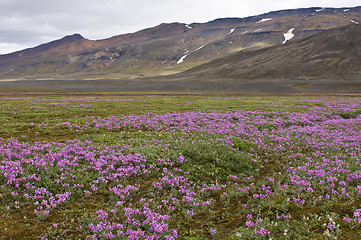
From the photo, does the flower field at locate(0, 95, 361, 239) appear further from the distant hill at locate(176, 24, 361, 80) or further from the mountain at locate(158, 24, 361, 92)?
the distant hill at locate(176, 24, 361, 80)

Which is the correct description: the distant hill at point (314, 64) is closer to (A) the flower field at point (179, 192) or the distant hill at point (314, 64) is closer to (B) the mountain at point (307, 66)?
(B) the mountain at point (307, 66)

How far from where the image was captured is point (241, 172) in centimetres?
1091

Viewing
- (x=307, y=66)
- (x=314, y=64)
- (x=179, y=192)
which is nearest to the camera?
(x=179, y=192)

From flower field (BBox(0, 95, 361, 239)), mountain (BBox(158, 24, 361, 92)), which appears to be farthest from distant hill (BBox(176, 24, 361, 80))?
flower field (BBox(0, 95, 361, 239))

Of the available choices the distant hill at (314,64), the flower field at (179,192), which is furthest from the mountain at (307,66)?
the flower field at (179,192)

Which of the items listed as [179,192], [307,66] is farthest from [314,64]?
[179,192]

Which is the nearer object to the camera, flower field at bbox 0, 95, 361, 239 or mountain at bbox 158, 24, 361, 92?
flower field at bbox 0, 95, 361, 239

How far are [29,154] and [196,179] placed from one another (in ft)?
24.3

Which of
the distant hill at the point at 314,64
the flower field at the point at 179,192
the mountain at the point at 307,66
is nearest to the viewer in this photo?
the flower field at the point at 179,192

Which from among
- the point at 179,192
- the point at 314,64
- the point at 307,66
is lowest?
the point at 179,192

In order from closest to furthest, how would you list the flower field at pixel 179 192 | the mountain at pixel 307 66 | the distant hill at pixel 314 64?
1. the flower field at pixel 179 192
2. the mountain at pixel 307 66
3. the distant hill at pixel 314 64

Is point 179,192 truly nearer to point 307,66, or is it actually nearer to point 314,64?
point 307,66

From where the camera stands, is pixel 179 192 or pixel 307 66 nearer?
pixel 179 192

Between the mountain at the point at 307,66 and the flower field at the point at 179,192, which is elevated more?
the mountain at the point at 307,66
